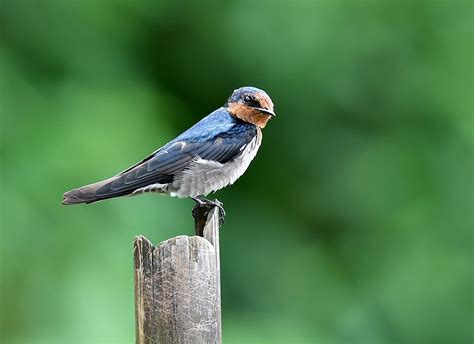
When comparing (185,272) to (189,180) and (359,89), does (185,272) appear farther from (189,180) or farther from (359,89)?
(359,89)

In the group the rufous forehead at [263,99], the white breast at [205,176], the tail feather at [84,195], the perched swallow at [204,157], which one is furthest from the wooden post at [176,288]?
the rufous forehead at [263,99]

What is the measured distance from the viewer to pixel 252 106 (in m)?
4.25

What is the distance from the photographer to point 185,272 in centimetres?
282

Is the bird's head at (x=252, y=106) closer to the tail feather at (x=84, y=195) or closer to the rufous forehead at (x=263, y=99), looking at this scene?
the rufous forehead at (x=263, y=99)

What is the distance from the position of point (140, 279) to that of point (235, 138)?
4.68ft

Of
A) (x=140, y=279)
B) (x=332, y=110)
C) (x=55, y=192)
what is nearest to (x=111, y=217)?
(x=55, y=192)

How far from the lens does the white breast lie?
3.91 meters

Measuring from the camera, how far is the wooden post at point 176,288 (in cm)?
281

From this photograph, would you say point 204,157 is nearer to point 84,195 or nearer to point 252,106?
point 252,106

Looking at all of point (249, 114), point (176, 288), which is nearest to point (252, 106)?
point (249, 114)

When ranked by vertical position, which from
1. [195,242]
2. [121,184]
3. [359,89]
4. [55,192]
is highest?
[359,89]

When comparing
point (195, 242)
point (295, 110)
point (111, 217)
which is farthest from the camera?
point (295, 110)

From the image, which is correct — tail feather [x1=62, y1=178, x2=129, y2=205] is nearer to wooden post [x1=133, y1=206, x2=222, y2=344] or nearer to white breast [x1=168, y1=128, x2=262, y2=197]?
white breast [x1=168, y1=128, x2=262, y2=197]

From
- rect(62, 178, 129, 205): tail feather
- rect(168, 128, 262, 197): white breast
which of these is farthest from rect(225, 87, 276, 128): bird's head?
rect(62, 178, 129, 205): tail feather
